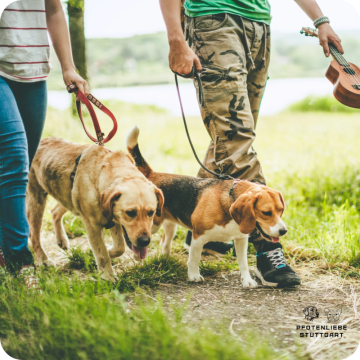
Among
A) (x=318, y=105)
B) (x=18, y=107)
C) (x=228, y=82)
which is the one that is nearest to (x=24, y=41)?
(x=18, y=107)

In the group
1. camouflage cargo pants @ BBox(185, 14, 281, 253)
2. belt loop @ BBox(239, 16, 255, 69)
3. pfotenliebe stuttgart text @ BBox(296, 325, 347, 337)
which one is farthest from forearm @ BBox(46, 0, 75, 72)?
pfotenliebe stuttgart text @ BBox(296, 325, 347, 337)

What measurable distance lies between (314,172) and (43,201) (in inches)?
138

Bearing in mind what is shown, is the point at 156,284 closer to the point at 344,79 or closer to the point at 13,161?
the point at 13,161

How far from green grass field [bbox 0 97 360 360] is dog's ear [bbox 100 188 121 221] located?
329 millimetres

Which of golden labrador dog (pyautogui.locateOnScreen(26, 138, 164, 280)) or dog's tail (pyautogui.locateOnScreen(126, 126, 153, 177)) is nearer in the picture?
golden labrador dog (pyautogui.locateOnScreen(26, 138, 164, 280))

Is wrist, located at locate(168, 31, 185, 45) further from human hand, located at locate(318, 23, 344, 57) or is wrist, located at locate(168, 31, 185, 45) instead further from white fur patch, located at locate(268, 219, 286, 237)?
white fur patch, located at locate(268, 219, 286, 237)

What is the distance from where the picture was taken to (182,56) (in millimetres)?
2693

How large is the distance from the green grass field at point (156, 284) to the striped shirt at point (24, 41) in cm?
127

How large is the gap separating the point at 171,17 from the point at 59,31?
2.75 feet

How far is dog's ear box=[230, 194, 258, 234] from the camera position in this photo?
2.69 meters

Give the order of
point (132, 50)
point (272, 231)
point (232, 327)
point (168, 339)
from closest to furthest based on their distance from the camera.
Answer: point (168, 339), point (232, 327), point (272, 231), point (132, 50)

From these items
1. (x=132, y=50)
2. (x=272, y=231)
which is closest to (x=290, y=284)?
(x=272, y=231)

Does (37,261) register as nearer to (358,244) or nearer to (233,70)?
(233,70)

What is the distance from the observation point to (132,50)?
10406mm
